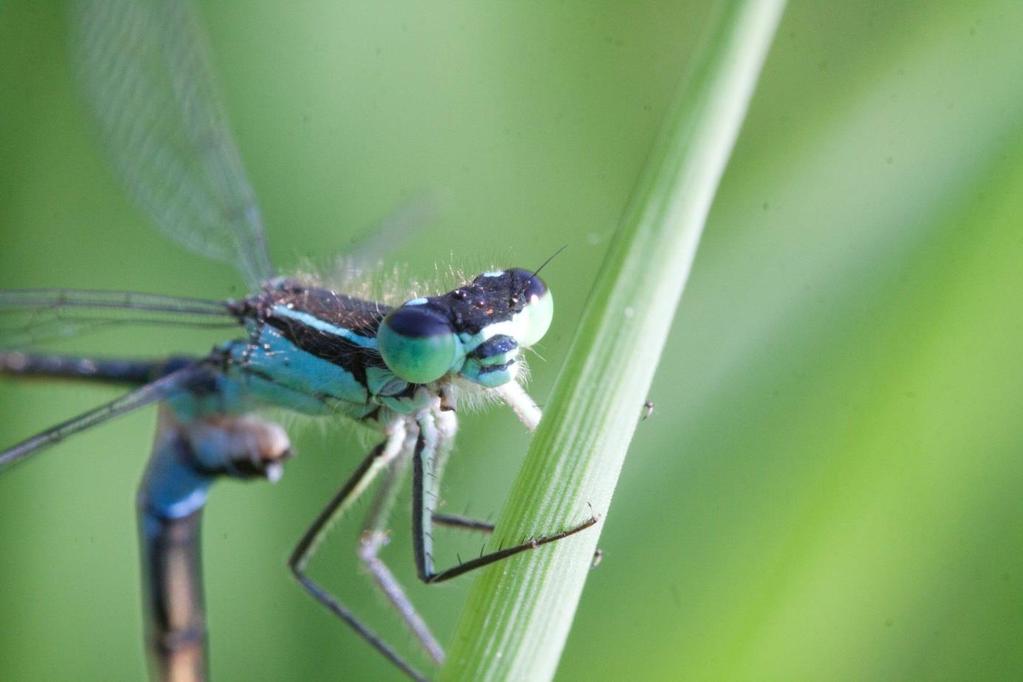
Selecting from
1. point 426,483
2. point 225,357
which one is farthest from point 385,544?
point 225,357

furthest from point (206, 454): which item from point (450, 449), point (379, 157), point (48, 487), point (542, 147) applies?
point (542, 147)

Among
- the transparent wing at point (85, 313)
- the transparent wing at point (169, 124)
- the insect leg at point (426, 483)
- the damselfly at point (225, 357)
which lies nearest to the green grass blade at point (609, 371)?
the damselfly at point (225, 357)

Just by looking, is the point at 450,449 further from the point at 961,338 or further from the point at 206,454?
the point at 961,338

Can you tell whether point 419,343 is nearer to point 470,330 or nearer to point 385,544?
point 470,330

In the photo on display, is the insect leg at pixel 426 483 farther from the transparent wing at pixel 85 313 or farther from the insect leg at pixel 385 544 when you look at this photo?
the transparent wing at pixel 85 313

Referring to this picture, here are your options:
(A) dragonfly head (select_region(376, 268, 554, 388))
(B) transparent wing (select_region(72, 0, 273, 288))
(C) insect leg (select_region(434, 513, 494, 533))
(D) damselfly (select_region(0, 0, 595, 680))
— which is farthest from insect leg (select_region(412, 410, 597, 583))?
(B) transparent wing (select_region(72, 0, 273, 288))
